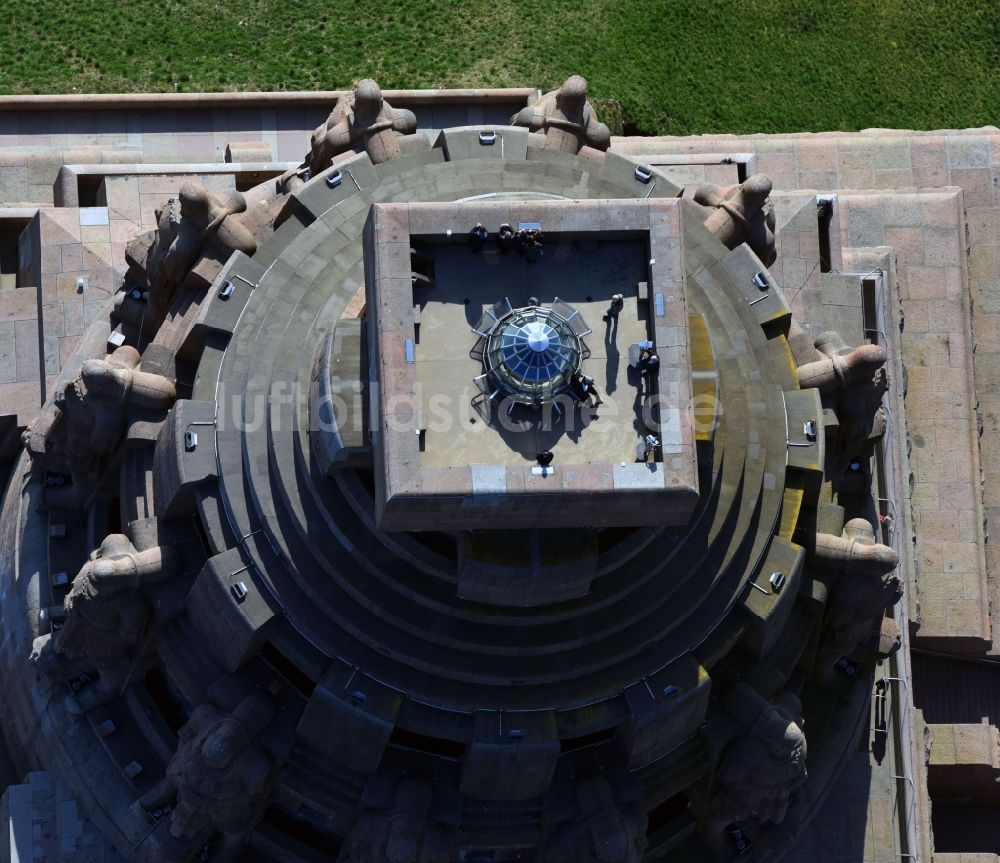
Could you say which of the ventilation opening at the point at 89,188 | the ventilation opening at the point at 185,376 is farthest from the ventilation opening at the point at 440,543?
the ventilation opening at the point at 89,188

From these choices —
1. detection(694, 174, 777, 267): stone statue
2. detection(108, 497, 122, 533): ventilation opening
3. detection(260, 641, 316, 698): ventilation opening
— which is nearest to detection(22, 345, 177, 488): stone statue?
detection(108, 497, 122, 533): ventilation opening

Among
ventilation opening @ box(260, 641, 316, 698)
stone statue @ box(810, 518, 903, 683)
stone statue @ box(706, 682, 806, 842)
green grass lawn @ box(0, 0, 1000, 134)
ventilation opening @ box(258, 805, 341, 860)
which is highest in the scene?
green grass lawn @ box(0, 0, 1000, 134)

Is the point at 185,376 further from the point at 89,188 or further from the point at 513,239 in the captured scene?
the point at 89,188

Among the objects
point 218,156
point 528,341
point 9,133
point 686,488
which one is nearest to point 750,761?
point 686,488

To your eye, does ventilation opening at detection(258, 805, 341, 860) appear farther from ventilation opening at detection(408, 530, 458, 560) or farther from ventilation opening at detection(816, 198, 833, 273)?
ventilation opening at detection(816, 198, 833, 273)

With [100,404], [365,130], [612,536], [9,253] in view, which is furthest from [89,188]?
[612,536]
